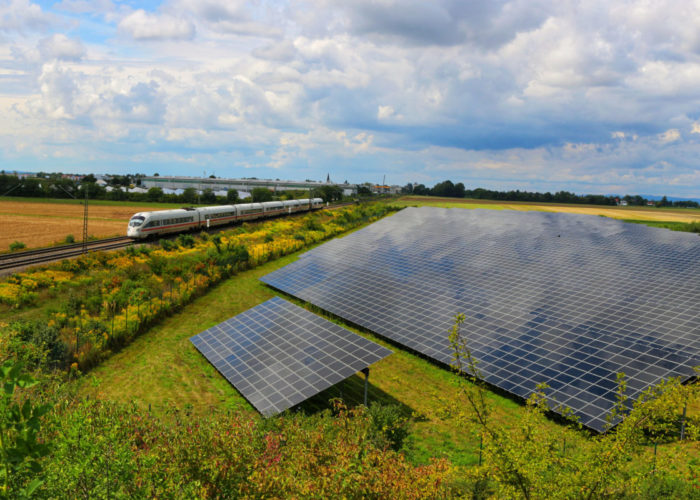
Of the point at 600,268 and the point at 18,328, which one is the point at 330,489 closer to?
the point at 18,328

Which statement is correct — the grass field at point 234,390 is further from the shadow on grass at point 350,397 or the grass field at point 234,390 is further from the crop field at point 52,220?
the crop field at point 52,220

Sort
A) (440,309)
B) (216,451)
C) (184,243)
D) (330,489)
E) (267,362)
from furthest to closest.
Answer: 1. (184,243)
2. (440,309)
3. (267,362)
4. (216,451)
5. (330,489)

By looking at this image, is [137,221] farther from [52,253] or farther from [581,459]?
[581,459]

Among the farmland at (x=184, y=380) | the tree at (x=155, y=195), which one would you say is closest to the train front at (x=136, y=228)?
the farmland at (x=184, y=380)

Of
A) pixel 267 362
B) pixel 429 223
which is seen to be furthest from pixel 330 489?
pixel 429 223

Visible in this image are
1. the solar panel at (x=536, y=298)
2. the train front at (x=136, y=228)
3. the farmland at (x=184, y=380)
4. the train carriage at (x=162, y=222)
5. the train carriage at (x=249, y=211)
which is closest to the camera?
the farmland at (x=184, y=380)

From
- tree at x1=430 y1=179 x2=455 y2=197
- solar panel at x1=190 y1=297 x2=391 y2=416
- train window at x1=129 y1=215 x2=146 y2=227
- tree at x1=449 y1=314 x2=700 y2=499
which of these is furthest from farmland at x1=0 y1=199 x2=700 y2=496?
tree at x1=430 y1=179 x2=455 y2=197

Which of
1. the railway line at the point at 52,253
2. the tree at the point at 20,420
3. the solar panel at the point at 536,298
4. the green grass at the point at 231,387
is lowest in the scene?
the green grass at the point at 231,387
